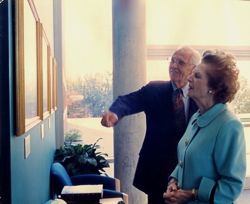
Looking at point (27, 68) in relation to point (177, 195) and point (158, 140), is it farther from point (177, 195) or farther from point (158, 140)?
point (158, 140)

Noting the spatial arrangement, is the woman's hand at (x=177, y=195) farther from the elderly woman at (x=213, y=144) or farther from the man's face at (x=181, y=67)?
the man's face at (x=181, y=67)

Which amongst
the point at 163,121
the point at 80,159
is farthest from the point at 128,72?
the point at 163,121

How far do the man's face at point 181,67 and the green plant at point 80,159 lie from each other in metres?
2.07

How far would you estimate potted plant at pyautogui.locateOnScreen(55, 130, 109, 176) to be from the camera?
416 cm

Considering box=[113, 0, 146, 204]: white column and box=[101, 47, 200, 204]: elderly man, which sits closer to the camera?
box=[101, 47, 200, 204]: elderly man

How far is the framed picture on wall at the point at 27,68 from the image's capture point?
1.47 meters

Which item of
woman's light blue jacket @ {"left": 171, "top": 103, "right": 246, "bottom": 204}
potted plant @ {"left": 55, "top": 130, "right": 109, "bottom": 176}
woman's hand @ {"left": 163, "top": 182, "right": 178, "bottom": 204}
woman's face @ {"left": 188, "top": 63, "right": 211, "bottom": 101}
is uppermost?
woman's face @ {"left": 188, "top": 63, "right": 211, "bottom": 101}

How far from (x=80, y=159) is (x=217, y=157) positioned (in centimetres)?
274

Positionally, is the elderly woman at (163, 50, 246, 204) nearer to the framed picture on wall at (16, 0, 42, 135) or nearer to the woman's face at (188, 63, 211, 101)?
the woman's face at (188, 63, 211, 101)

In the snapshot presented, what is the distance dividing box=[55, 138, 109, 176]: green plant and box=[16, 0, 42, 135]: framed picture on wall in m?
1.98

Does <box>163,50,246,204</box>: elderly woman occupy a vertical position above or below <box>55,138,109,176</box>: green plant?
above

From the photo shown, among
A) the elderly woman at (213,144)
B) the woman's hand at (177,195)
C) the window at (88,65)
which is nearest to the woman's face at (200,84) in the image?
the elderly woman at (213,144)

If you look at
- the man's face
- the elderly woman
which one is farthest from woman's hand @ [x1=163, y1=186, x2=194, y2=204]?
the man's face

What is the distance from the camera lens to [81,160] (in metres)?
4.19
